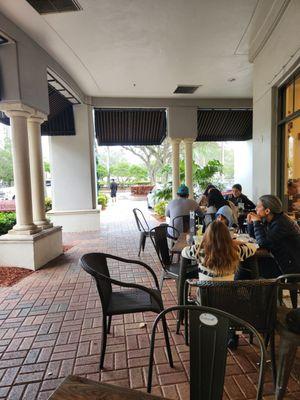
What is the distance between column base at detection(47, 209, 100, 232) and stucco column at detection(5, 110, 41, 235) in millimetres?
2957

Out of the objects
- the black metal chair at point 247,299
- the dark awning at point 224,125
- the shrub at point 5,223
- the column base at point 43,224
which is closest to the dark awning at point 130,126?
the dark awning at point 224,125

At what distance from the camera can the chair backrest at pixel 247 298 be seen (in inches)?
65.7

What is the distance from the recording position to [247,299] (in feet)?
5.63

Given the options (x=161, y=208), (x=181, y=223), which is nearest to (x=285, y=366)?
(x=181, y=223)

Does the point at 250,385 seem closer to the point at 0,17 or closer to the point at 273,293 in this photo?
the point at 273,293

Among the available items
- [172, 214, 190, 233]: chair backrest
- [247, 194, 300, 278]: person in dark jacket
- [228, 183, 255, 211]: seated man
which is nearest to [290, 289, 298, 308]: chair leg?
[247, 194, 300, 278]: person in dark jacket

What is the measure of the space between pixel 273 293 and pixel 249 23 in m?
3.75

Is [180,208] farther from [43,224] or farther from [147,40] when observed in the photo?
[147,40]

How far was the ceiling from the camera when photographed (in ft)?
11.5

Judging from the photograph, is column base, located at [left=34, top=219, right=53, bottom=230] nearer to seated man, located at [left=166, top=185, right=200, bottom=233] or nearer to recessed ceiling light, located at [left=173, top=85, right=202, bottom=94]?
seated man, located at [left=166, top=185, right=200, bottom=233]

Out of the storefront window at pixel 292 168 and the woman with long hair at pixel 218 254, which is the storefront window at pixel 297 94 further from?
the woman with long hair at pixel 218 254

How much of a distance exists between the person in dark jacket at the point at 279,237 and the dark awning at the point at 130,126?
6.09m

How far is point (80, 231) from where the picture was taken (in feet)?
25.0

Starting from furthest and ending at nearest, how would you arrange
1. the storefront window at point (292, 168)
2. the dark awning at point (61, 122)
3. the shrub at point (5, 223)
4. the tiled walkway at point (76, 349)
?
the dark awning at point (61, 122) < the shrub at point (5, 223) < the storefront window at point (292, 168) < the tiled walkway at point (76, 349)
